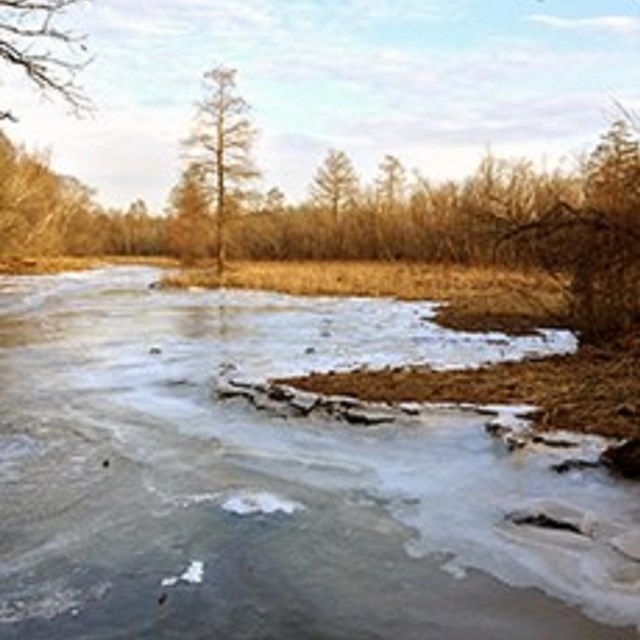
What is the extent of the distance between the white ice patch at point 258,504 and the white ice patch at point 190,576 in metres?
1.19

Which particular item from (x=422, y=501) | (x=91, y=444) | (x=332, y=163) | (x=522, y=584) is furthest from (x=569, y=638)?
(x=332, y=163)

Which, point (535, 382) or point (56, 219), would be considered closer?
point (535, 382)

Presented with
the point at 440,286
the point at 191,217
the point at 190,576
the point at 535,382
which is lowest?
the point at 190,576

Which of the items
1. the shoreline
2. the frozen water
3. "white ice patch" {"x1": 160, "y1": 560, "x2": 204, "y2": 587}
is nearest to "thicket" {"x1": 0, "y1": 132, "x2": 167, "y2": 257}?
the shoreline

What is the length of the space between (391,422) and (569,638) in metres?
5.29

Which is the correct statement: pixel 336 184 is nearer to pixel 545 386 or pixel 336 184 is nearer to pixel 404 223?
pixel 404 223

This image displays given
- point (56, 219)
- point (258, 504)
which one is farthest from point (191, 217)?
point (258, 504)

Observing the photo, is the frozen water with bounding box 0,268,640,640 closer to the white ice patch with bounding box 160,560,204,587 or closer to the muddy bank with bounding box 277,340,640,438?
the white ice patch with bounding box 160,560,204,587

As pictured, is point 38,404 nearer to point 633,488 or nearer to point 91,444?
point 91,444

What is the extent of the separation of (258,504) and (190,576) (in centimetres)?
166

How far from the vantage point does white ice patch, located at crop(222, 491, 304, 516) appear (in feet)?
24.9

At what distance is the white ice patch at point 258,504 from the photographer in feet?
24.9

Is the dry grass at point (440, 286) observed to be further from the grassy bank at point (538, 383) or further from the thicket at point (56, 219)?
the thicket at point (56, 219)

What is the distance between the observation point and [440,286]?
3544 centimetres
